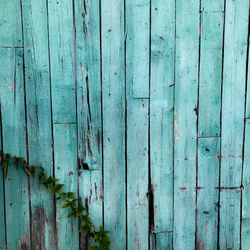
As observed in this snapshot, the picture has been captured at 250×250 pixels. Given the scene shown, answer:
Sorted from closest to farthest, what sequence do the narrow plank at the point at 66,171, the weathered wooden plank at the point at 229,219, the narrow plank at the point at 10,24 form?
the narrow plank at the point at 10,24 → the narrow plank at the point at 66,171 → the weathered wooden plank at the point at 229,219

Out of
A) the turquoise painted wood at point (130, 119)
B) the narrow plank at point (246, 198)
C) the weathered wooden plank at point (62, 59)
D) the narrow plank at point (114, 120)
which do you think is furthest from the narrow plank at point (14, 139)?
the narrow plank at point (246, 198)

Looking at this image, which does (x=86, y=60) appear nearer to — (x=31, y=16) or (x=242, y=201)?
(x=31, y=16)

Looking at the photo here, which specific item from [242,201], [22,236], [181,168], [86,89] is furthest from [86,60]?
[242,201]

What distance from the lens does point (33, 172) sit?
1.64 meters

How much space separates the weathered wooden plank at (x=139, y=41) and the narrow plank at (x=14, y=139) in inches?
24.8

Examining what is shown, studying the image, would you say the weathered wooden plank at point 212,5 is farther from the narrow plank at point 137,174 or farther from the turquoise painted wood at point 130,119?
the narrow plank at point 137,174

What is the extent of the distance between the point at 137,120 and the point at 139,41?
0.45 meters

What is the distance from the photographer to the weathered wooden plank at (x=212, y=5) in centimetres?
157

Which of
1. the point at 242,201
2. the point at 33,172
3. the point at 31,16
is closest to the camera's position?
the point at 31,16

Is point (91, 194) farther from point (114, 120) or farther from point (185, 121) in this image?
point (185, 121)

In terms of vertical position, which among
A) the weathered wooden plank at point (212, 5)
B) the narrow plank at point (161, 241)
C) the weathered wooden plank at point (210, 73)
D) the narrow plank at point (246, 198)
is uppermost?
the weathered wooden plank at point (212, 5)

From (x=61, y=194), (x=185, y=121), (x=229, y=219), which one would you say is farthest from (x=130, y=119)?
(x=229, y=219)

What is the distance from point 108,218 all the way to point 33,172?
538 millimetres

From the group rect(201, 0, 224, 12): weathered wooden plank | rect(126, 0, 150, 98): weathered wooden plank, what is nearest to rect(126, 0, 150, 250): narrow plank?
rect(126, 0, 150, 98): weathered wooden plank
